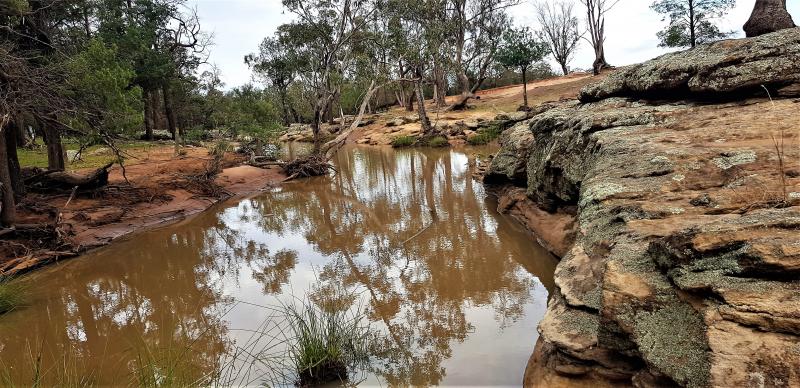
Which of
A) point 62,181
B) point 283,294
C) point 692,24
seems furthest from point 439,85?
point 283,294

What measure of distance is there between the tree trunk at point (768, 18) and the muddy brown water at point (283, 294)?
4.94m

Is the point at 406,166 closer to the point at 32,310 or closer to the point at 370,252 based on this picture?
the point at 370,252

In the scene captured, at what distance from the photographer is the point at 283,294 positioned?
5500mm

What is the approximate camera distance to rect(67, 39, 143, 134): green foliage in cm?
793

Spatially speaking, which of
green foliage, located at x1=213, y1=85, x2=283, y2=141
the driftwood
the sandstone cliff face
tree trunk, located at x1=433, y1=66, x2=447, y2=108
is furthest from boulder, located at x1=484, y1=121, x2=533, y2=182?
tree trunk, located at x1=433, y1=66, x2=447, y2=108

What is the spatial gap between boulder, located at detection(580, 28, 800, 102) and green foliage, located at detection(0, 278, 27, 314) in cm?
814

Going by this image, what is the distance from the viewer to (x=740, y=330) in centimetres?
204

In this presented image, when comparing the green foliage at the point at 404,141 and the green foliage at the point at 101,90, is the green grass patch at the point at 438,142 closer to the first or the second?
the green foliage at the point at 404,141

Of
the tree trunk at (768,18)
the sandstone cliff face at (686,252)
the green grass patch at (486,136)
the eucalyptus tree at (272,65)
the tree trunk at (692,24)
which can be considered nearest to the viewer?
the sandstone cliff face at (686,252)

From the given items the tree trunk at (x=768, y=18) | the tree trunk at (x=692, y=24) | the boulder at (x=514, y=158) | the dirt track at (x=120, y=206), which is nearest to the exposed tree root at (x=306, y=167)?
the dirt track at (x=120, y=206)

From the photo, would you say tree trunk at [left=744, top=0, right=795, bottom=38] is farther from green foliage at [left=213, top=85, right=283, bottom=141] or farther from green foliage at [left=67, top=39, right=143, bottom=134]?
green foliage at [left=213, top=85, right=283, bottom=141]

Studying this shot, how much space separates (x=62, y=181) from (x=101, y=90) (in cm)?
402

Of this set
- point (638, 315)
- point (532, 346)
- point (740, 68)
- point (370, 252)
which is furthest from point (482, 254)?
point (638, 315)

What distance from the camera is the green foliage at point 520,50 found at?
84.2 ft
